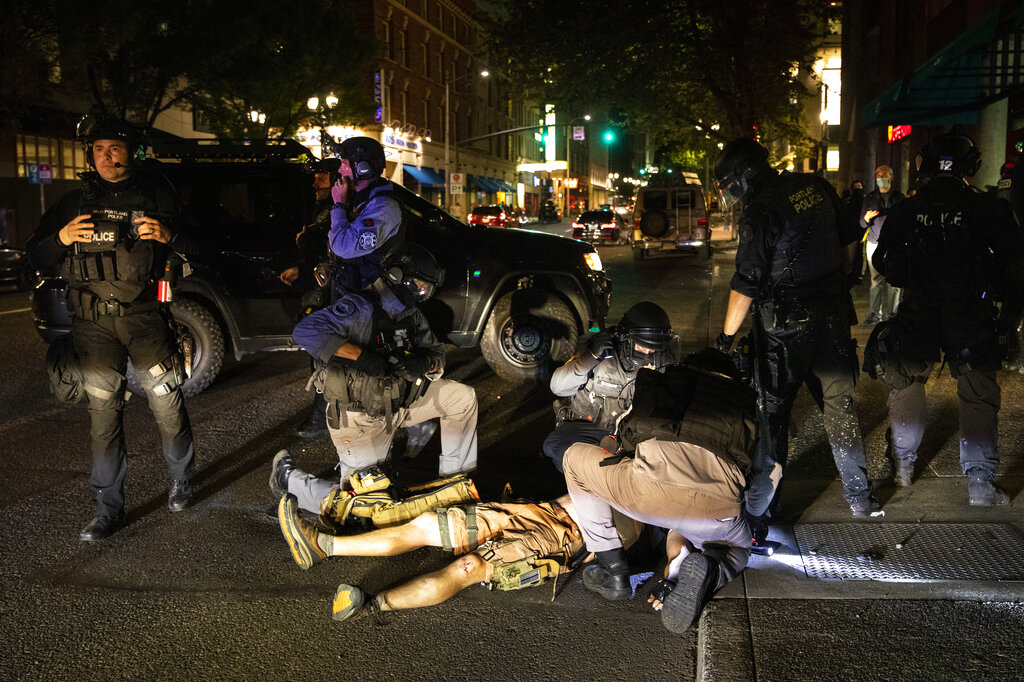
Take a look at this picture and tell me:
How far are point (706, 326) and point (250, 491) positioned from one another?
7598mm

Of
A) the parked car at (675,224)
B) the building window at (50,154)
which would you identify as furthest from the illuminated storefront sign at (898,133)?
the building window at (50,154)

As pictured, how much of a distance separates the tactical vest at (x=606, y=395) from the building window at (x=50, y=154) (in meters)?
26.2

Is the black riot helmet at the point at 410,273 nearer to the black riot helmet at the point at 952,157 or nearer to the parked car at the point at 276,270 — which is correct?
the black riot helmet at the point at 952,157

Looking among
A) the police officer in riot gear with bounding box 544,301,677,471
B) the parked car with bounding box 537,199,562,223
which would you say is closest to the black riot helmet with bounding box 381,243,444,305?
the police officer in riot gear with bounding box 544,301,677,471

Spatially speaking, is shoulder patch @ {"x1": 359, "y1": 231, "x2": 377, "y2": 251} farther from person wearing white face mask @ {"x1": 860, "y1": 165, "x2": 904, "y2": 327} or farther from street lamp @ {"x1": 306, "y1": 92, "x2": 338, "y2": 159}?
street lamp @ {"x1": 306, "y1": 92, "x2": 338, "y2": 159}

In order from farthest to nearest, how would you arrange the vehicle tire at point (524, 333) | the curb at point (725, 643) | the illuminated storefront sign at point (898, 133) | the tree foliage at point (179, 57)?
the tree foliage at point (179, 57), the illuminated storefront sign at point (898, 133), the vehicle tire at point (524, 333), the curb at point (725, 643)

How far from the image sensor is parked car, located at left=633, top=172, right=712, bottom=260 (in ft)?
83.3

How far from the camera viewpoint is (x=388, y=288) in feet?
14.5

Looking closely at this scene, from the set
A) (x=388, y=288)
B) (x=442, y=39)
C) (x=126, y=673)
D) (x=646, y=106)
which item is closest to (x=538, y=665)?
(x=126, y=673)

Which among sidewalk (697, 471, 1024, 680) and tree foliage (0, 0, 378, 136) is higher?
tree foliage (0, 0, 378, 136)

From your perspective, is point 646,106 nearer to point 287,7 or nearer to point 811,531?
point 287,7

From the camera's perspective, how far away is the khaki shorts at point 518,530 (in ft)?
12.5

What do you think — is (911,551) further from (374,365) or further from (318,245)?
(318,245)

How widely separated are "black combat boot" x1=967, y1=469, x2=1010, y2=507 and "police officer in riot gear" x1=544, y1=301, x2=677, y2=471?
5.97 feet
